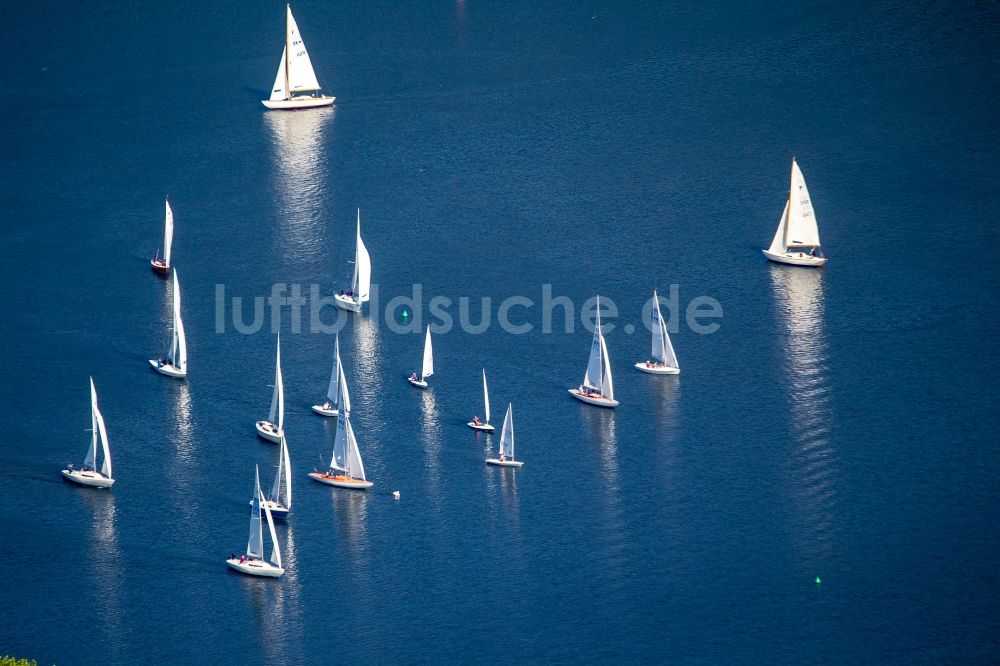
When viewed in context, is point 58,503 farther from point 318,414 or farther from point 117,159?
point 117,159

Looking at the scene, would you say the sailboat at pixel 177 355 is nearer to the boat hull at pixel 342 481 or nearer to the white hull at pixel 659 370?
the boat hull at pixel 342 481

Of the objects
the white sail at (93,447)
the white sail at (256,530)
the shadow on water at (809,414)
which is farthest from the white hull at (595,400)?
the white sail at (93,447)

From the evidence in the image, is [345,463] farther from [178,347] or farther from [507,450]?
[178,347]

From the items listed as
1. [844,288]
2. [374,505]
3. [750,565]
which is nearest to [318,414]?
[374,505]

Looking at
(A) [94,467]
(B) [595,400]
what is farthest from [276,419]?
(B) [595,400]

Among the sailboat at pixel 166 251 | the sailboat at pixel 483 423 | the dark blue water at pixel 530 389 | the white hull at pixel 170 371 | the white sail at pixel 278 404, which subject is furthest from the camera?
the sailboat at pixel 166 251

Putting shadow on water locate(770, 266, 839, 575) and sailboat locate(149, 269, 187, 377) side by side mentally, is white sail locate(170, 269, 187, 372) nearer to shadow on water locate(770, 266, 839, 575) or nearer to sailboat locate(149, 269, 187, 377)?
sailboat locate(149, 269, 187, 377)
